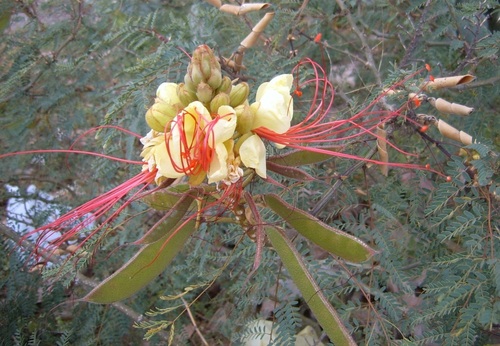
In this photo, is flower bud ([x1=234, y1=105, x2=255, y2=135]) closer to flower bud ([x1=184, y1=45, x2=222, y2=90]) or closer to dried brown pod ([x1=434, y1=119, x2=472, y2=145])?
flower bud ([x1=184, y1=45, x2=222, y2=90])

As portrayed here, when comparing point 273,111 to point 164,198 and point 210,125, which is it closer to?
point 210,125

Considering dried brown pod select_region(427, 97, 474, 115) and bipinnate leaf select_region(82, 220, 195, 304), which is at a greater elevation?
dried brown pod select_region(427, 97, 474, 115)

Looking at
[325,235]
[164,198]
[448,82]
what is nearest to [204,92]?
[164,198]

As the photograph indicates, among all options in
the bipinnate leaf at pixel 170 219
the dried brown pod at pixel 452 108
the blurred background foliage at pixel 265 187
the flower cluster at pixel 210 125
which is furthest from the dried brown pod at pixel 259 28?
the bipinnate leaf at pixel 170 219

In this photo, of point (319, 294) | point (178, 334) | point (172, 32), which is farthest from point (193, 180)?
point (172, 32)

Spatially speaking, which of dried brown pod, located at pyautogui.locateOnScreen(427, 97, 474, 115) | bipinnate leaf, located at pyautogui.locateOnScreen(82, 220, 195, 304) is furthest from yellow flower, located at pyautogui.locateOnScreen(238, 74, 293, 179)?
dried brown pod, located at pyautogui.locateOnScreen(427, 97, 474, 115)

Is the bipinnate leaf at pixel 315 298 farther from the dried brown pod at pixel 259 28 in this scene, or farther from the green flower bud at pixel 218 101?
the dried brown pod at pixel 259 28
